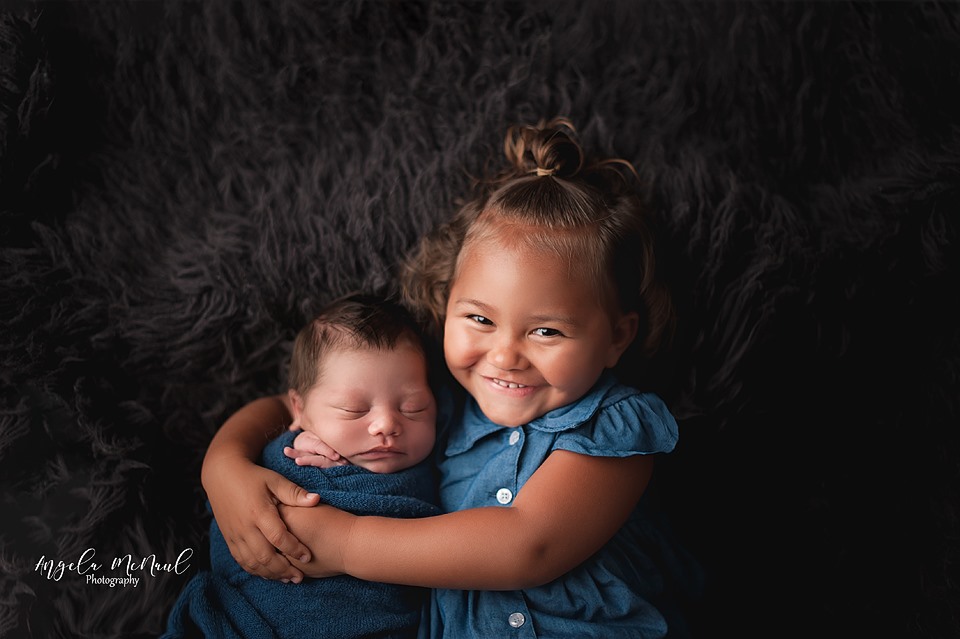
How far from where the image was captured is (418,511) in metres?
1.06

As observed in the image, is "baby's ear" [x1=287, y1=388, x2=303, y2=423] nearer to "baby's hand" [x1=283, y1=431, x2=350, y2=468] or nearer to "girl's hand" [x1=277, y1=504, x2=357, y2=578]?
"baby's hand" [x1=283, y1=431, x2=350, y2=468]

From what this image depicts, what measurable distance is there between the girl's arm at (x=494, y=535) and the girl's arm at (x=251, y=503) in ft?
0.06

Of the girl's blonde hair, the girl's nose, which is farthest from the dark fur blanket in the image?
the girl's nose

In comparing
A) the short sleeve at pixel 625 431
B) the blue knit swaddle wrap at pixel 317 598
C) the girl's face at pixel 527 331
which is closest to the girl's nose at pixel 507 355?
the girl's face at pixel 527 331

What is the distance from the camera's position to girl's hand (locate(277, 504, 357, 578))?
99cm

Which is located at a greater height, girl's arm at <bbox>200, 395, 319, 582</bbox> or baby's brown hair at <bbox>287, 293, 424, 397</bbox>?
baby's brown hair at <bbox>287, 293, 424, 397</bbox>

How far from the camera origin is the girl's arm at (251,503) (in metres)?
1.01

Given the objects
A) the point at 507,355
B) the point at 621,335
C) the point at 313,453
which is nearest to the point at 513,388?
the point at 507,355

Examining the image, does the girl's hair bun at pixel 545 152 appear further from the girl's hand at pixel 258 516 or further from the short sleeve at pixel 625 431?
the girl's hand at pixel 258 516

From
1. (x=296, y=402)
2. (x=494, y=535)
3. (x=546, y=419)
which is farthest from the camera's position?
(x=296, y=402)

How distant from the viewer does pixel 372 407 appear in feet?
3.59

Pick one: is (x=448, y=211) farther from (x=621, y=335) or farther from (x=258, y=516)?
(x=258, y=516)

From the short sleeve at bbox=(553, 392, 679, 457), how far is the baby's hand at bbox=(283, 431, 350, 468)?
0.31 m

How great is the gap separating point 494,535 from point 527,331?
26 cm
